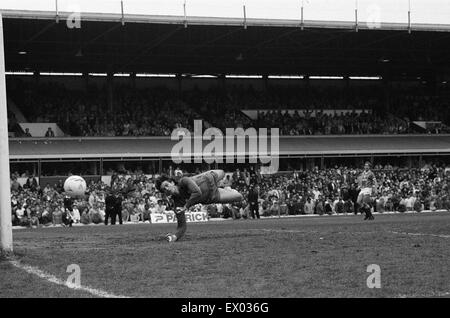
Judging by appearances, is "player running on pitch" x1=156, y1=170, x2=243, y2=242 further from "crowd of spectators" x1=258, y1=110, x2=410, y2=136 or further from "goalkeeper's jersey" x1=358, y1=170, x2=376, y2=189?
"crowd of spectators" x1=258, y1=110, x2=410, y2=136

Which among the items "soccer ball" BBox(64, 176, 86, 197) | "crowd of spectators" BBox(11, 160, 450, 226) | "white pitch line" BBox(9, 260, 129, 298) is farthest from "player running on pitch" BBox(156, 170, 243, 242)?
"crowd of spectators" BBox(11, 160, 450, 226)

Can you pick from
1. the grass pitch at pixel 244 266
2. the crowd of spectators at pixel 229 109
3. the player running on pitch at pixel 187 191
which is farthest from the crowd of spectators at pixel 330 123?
the grass pitch at pixel 244 266

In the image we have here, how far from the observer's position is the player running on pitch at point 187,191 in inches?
560

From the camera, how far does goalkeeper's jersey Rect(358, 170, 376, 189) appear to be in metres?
37.0

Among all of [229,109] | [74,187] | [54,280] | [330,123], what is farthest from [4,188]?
[330,123]

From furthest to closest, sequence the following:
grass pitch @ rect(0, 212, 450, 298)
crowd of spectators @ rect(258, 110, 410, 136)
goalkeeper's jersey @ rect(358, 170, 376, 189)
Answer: crowd of spectators @ rect(258, 110, 410, 136) < goalkeeper's jersey @ rect(358, 170, 376, 189) < grass pitch @ rect(0, 212, 450, 298)

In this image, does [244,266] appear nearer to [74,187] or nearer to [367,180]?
[74,187]

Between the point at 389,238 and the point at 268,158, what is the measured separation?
26.9 meters

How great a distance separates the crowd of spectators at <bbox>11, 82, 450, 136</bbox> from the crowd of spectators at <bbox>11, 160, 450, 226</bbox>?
205 inches

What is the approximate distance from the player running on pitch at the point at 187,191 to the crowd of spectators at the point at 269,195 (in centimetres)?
1308

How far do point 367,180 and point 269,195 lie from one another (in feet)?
18.4

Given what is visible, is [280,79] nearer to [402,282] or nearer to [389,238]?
[389,238]

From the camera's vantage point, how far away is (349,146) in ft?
143

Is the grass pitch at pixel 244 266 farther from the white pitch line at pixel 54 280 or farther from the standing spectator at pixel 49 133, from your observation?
the standing spectator at pixel 49 133
